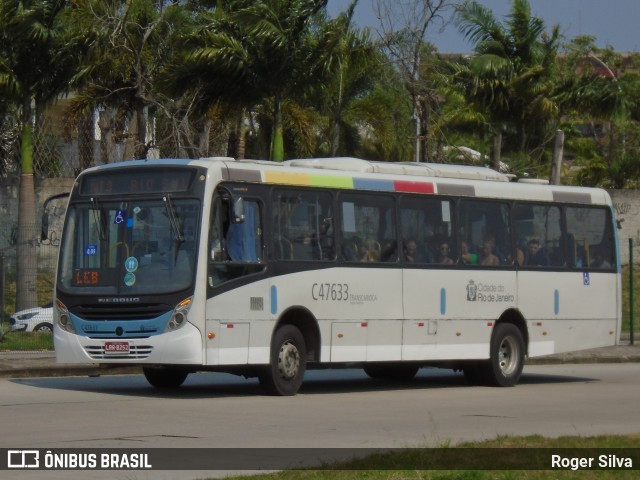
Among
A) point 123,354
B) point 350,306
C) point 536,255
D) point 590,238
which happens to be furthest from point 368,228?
point 590,238

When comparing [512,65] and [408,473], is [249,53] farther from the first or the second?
[408,473]

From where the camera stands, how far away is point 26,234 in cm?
2903

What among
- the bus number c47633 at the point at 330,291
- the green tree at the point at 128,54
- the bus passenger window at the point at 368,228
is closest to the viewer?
the bus number c47633 at the point at 330,291

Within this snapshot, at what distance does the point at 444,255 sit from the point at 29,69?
1355 centimetres

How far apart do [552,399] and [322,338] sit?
3.10 metres

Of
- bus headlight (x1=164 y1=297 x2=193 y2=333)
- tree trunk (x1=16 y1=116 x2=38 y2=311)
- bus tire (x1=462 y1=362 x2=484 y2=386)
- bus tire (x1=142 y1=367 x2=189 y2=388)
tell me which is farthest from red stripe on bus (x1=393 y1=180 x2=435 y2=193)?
tree trunk (x1=16 y1=116 x2=38 y2=311)

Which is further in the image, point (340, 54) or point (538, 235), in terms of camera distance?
point (340, 54)

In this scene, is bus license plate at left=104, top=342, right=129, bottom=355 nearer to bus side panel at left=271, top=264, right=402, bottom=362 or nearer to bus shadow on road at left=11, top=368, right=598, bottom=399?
bus shadow on road at left=11, top=368, right=598, bottom=399

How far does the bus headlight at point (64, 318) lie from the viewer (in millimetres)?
17516

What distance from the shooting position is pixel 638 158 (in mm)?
55344

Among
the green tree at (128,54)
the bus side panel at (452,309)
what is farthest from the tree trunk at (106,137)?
the bus side panel at (452,309)

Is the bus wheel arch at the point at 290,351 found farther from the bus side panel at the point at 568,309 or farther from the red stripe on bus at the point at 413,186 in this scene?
the bus side panel at the point at 568,309

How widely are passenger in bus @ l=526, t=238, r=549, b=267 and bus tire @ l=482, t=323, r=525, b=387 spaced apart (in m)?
1.09

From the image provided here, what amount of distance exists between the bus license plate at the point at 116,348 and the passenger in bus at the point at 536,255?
24.1 ft
